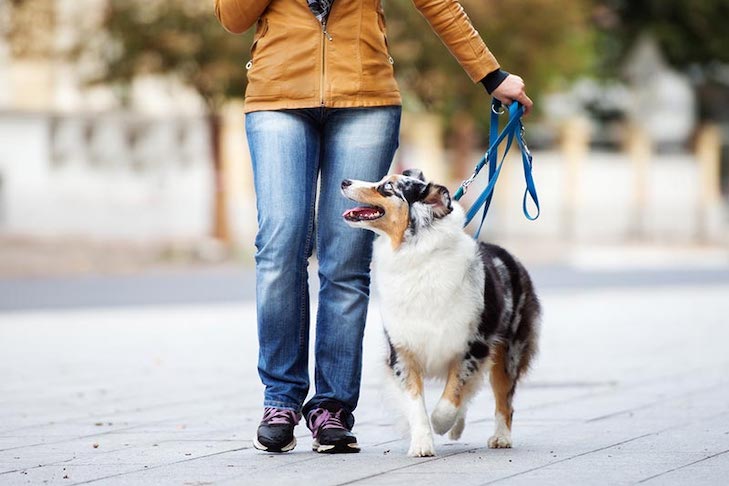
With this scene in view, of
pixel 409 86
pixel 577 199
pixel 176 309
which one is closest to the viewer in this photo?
pixel 176 309

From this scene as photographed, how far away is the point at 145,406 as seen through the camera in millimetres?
7773

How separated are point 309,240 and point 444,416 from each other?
894mm

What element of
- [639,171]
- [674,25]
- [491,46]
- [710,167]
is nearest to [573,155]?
[639,171]

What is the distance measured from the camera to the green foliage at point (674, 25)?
38.2m

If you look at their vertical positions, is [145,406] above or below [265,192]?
below

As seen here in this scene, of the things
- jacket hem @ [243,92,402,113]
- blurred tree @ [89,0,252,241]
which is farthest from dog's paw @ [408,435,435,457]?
blurred tree @ [89,0,252,241]

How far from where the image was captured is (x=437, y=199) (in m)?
5.74

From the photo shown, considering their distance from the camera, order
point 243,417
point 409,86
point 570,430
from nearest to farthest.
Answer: point 570,430 < point 243,417 < point 409,86

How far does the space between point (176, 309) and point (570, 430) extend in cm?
958

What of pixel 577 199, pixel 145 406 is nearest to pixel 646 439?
pixel 145 406

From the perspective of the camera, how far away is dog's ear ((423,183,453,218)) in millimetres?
5723

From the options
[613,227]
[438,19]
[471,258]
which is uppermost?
[438,19]

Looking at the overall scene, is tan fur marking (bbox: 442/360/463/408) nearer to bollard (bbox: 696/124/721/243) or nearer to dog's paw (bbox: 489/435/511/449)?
dog's paw (bbox: 489/435/511/449)

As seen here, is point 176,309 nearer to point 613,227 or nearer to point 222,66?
point 222,66
